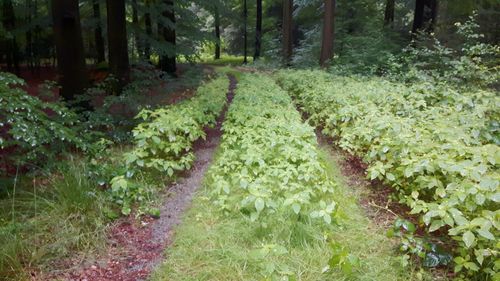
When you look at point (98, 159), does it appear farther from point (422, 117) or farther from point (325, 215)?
point (422, 117)

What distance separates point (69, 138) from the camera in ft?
14.2

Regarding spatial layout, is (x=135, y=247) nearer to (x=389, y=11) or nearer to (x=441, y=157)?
(x=441, y=157)

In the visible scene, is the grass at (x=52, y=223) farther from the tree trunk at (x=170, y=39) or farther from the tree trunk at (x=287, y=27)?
the tree trunk at (x=287, y=27)

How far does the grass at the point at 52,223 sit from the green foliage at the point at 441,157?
9.75ft

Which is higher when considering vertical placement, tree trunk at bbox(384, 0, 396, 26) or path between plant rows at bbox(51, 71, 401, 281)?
tree trunk at bbox(384, 0, 396, 26)

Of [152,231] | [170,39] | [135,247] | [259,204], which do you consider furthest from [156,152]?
[170,39]

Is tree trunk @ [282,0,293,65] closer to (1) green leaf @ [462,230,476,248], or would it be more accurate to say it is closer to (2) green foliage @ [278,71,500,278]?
(2) green foliage @ [278,71,500,278]

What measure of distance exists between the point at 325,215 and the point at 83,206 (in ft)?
8.27

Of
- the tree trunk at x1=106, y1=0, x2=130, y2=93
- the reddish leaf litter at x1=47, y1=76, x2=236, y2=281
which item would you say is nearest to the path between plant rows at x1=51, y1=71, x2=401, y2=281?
the reddish leaf litter at x1=47, y1=76, x2=236, y2=281

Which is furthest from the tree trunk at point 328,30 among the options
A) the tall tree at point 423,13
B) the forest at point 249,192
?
the forest at point 249,192

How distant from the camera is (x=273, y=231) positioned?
11.4ft

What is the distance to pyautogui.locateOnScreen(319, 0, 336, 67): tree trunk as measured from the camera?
15781 millimetres

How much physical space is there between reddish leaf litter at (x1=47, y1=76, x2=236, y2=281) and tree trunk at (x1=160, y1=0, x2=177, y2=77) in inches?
399

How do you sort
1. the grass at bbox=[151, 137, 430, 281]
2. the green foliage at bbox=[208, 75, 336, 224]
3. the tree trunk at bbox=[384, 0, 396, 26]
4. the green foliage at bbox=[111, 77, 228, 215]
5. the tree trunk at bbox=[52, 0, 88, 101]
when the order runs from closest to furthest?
the grass at bbox=[151, 137, 430, 281] → the green foliage at bbox=[208, 75, 336, 224] → the green foliage at bbox=[111, 77, 228, 215] → the tree trunk at bbox=[52, 0, 88, 101] → the tree trunk at bbox=[384, 0, 396, 26]
